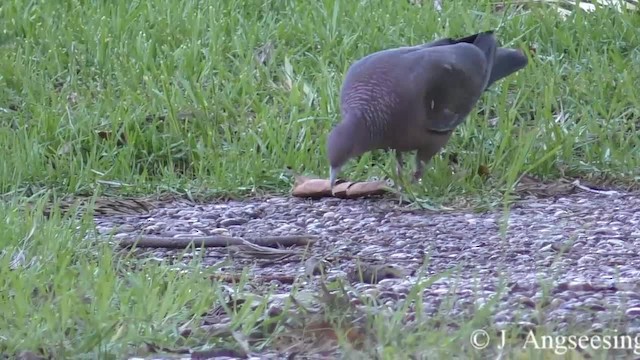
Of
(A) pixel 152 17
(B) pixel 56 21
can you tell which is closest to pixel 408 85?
(A) pixel 152 17

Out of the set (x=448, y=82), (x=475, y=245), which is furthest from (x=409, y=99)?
(x=475, y=245)

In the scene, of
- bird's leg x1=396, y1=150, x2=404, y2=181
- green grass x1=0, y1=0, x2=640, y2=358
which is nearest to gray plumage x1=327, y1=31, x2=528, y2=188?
bird's leg x1=396, y1=150, x2=404, y2=181

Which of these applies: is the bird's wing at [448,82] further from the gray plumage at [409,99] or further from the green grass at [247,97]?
the green grass at [247,97]

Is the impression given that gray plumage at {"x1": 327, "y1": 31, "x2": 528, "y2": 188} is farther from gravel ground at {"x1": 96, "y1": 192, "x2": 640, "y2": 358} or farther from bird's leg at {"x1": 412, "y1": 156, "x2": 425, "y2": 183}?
gravel ground at {"x1": 96, "y1": 192, "x2": 640, "y2": 358}

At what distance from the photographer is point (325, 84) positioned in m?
6.68

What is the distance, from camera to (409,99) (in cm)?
573

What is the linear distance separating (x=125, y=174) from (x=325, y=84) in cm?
123

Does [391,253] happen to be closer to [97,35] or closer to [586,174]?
[586,174]

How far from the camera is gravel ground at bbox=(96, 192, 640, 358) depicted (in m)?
3.57

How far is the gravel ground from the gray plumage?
0.31m

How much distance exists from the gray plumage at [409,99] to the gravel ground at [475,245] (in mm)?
306

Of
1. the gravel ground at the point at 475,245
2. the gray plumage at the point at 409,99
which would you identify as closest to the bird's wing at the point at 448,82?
the gray plumage at the point at 409,99

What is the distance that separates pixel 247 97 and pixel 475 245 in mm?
2359

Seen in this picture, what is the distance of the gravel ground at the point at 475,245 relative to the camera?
357 centimetres
